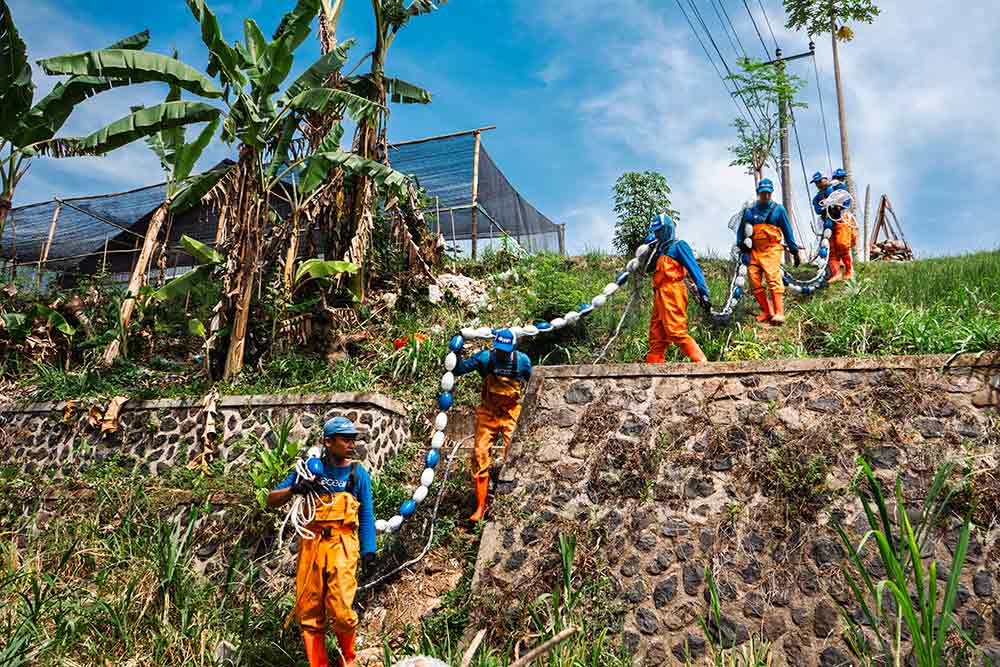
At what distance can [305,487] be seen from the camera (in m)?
5.81

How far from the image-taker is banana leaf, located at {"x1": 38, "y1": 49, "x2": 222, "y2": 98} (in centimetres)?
962

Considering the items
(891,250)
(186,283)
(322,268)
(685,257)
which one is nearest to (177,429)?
(186,283)

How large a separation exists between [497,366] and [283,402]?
280 cm

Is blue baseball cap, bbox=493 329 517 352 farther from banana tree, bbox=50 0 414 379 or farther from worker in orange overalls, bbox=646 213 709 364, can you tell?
banana tree, bbox=50 0 414 379

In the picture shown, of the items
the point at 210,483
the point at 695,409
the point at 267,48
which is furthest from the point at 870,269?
→ the point at 210,483

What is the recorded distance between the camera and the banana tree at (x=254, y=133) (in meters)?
10.0

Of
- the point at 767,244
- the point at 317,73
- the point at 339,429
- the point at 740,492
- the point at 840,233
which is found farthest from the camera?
the point at 840,233

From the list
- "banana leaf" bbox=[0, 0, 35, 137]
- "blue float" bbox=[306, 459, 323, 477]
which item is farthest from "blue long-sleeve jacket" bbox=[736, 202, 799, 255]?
"banana leaf" bbox=[0, 0, 35, 137]

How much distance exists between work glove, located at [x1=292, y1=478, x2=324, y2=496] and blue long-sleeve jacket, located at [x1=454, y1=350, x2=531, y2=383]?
2284mm

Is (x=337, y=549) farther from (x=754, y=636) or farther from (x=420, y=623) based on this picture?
(x=754, y=636)

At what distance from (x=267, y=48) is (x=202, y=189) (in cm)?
198

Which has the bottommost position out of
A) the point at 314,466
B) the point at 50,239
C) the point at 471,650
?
the point at 471,650

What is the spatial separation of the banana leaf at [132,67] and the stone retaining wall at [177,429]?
3853 mm

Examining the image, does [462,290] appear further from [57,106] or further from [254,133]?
[57,106]
